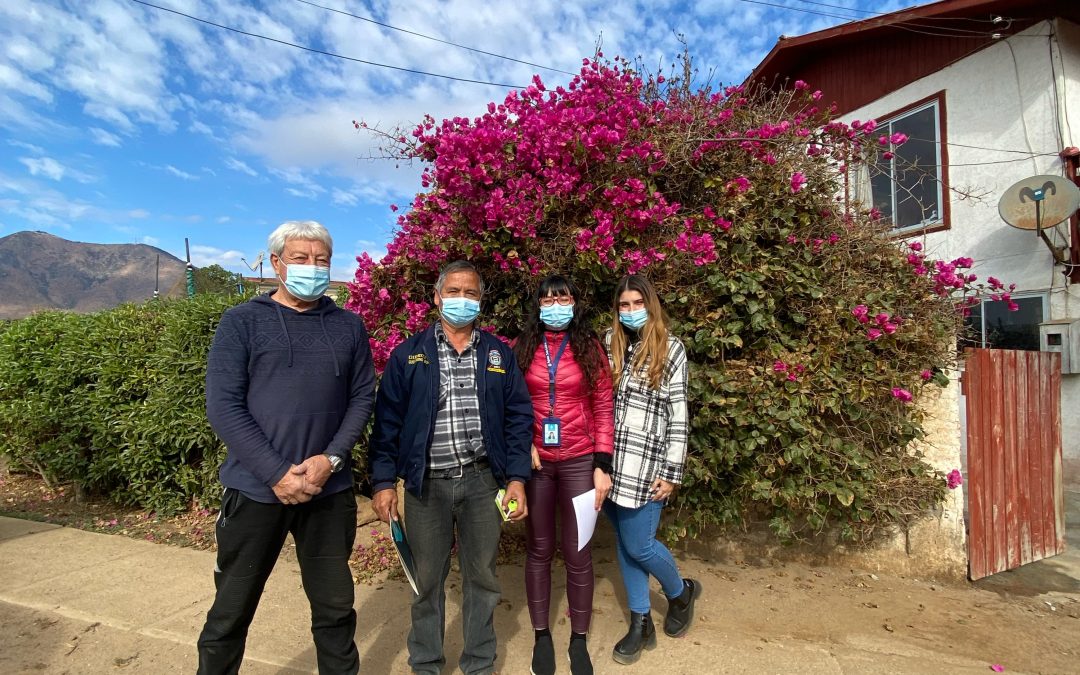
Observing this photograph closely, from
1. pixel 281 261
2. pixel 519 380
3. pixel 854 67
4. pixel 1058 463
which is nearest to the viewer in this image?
pixel 281 261

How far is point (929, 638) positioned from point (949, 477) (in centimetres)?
104

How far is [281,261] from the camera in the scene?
2.16 m

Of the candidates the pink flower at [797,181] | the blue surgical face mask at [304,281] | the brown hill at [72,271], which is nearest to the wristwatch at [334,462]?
the blue surgical face mask at [304,281]

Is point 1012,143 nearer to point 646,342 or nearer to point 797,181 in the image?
point 797,181

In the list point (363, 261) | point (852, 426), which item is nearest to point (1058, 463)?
point (852, 426)

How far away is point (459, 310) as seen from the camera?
2432 millimetres

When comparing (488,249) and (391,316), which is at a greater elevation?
(488,249)

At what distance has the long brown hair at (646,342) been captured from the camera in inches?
105

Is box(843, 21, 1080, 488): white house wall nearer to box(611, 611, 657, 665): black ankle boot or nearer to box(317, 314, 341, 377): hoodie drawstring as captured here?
box(611, 611, 657, 665): black ankle boot

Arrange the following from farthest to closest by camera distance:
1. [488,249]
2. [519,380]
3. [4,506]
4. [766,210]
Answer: [4,506] < [766,210] < [488,249] < [519,380]

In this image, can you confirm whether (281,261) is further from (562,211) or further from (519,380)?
(562,211)

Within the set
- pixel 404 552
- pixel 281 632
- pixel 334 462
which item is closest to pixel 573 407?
pixel 404 552

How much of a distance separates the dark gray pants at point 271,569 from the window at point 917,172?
24.7ft

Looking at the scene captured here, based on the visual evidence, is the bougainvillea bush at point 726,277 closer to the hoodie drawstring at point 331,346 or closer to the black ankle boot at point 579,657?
the black ankle boot at point 579,657
